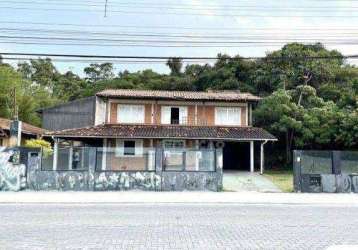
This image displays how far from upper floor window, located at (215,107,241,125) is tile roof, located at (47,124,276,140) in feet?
2.47

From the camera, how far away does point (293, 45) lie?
53719mm

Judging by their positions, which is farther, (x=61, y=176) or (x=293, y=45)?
(x=293, y=45)

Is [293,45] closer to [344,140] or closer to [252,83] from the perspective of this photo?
[252,83]

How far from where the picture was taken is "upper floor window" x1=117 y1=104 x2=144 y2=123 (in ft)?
117

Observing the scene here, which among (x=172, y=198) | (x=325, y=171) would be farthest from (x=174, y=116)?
Answer: (x=172, y=198)

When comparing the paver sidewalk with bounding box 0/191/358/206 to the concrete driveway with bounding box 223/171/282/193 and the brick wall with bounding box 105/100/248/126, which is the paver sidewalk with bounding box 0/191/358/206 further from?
the brick wall with bounding box 105/100/248/126

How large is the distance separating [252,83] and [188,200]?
112 ft

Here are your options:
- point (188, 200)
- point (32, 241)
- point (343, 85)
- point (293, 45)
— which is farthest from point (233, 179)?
point (293, 45)

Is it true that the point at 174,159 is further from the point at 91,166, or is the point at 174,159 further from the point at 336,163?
the point at 336,163

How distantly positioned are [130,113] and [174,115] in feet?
11.3

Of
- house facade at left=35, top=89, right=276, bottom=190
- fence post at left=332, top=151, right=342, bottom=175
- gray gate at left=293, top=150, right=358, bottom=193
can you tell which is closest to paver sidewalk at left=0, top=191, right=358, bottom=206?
gray gate at left=293, top=150, right=358, bottom=193

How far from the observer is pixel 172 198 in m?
19.1

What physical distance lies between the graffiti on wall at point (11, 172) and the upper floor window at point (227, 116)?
58.2 feet

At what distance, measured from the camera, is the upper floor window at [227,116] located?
3619 cm
